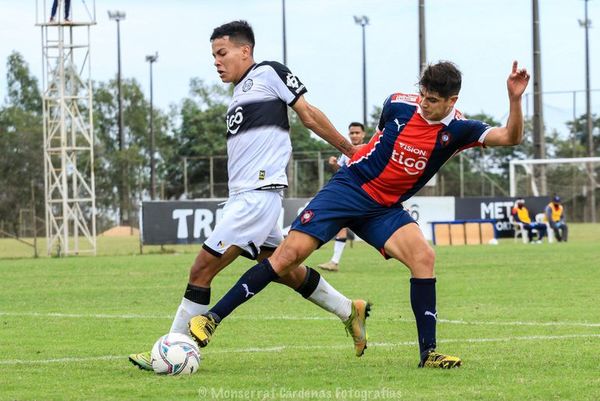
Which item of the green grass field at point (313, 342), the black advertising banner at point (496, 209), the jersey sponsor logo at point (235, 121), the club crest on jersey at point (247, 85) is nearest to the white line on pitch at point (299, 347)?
the green grass field at point (313, 342)

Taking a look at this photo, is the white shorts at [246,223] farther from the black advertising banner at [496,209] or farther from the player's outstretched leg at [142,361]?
the black advertising banner at [496,209]

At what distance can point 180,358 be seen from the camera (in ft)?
26.0

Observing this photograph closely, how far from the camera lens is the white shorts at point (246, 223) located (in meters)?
8.47

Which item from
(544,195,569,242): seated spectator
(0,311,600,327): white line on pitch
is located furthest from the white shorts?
(544,195,569,242): seated spectator

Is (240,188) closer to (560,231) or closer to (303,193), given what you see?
(560,231)

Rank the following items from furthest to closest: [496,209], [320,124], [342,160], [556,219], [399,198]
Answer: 1. [496,209]
2. [556,219]
3. [342,160]
4. [320,124]
5. [399,198]

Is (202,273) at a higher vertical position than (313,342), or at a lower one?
higher

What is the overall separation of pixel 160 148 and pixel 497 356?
83562mm

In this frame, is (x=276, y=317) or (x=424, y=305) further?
(x=276, y=317)

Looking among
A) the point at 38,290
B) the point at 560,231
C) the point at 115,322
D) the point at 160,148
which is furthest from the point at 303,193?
the point at 115,322

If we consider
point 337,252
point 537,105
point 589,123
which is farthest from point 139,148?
point 337,252

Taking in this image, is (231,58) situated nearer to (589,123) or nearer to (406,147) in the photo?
(406,147)

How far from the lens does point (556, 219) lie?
129 feet

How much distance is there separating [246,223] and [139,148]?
77.2m
